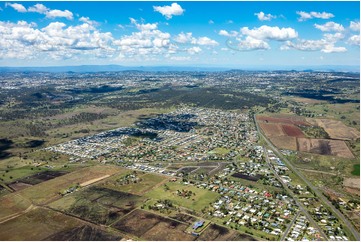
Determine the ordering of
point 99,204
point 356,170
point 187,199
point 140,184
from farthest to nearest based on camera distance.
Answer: point 356,170 → point 140,184 → point 187,199 → point 99,204

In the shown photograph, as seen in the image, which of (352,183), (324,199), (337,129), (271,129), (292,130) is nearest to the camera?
(324,199)

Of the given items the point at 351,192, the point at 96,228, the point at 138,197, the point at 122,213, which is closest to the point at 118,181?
the point at 138,197

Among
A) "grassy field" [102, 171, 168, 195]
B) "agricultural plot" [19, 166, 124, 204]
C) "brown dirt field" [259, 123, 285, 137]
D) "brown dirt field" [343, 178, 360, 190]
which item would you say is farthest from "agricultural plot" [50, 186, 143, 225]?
"brown dirt field" [259, 123, 285, 137]

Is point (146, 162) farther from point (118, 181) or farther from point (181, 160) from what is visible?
point (118, 181)

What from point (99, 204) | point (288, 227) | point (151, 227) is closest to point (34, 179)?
point (99, 204)

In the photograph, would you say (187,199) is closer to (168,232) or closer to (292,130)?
(168,232)

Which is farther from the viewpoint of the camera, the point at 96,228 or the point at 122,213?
the point at 122,213
